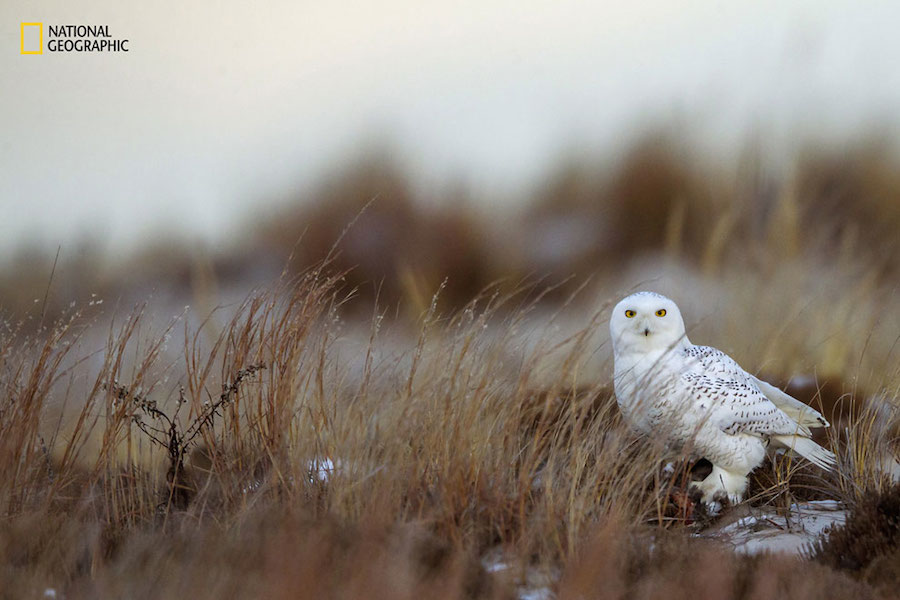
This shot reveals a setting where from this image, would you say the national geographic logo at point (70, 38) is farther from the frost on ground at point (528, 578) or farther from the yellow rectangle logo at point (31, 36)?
the frost on ground at point (528, 578)

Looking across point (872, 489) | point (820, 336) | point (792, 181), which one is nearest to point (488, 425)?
point (872, 489)

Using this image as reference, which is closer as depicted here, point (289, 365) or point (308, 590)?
point (308, 590)

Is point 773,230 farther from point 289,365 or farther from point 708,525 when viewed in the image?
point 289,365

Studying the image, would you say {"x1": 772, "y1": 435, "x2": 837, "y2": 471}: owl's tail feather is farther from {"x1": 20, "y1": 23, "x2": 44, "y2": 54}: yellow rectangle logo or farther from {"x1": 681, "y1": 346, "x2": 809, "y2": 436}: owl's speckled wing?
{"x1": 20, "y1": 23, "x2": 44, "y2": 54}: yellow rectangle logo

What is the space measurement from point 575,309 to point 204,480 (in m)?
2.21

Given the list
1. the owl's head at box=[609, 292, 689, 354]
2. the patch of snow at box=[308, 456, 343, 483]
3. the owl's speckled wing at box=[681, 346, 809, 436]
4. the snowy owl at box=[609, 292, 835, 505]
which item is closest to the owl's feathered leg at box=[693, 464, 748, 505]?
the snowy owl at box=[609, 292, 835, 505]

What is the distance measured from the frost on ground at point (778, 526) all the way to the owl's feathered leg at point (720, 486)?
0.07 meters

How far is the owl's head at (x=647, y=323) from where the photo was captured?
9.71 feet

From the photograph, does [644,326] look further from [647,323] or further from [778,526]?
[778,526]

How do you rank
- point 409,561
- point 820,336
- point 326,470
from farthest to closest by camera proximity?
1. point 820,336
2. point 326,470
3. point 409,561

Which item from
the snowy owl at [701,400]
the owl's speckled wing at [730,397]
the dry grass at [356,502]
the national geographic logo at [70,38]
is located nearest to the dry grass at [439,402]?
the dry grass at [356,502]

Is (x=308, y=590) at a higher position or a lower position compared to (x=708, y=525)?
higher

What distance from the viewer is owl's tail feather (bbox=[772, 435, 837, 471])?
3.11m

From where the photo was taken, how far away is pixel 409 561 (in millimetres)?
1874
